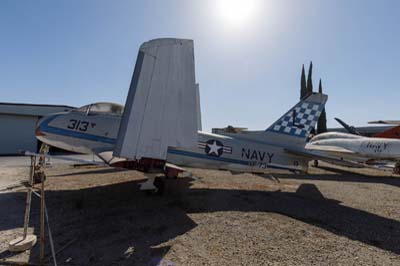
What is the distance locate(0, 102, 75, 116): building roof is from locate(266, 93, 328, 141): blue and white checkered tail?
22.6 metres

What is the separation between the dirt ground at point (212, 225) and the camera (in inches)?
130

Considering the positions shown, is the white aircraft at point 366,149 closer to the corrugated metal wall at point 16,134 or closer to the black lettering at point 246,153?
the black lettering at point 246,153

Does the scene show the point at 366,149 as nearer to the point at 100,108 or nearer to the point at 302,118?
the point at 302,118

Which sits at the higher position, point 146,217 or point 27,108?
point 27,108

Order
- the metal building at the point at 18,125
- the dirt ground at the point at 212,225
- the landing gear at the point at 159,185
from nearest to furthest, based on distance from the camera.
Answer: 1. the dirt ground at the point at 212,225
2. the landing gear at the point at 159,185
3. the metal building at the point at 18,125

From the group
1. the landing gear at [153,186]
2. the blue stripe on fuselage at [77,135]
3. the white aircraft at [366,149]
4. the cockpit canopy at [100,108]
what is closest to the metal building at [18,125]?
the blue stripe on fuselage at [77,135]

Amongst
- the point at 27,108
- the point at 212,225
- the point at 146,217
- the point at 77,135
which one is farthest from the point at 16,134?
the point at 212,225

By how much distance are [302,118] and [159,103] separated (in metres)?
5.62

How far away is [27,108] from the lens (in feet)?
78.4

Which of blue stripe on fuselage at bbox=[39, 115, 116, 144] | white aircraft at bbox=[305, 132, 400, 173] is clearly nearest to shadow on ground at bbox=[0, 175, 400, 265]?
blue stripe on fuselage at bbox=[39, 115, 116, 144]

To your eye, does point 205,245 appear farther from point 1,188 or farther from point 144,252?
point 1,188

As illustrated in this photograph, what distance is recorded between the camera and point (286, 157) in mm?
7621

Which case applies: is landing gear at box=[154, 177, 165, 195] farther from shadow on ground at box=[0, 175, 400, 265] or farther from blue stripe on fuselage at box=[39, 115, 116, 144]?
blue stripe on fuselage at box=[39, 115, 116, 144]

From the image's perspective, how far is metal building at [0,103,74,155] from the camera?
2302 cm
